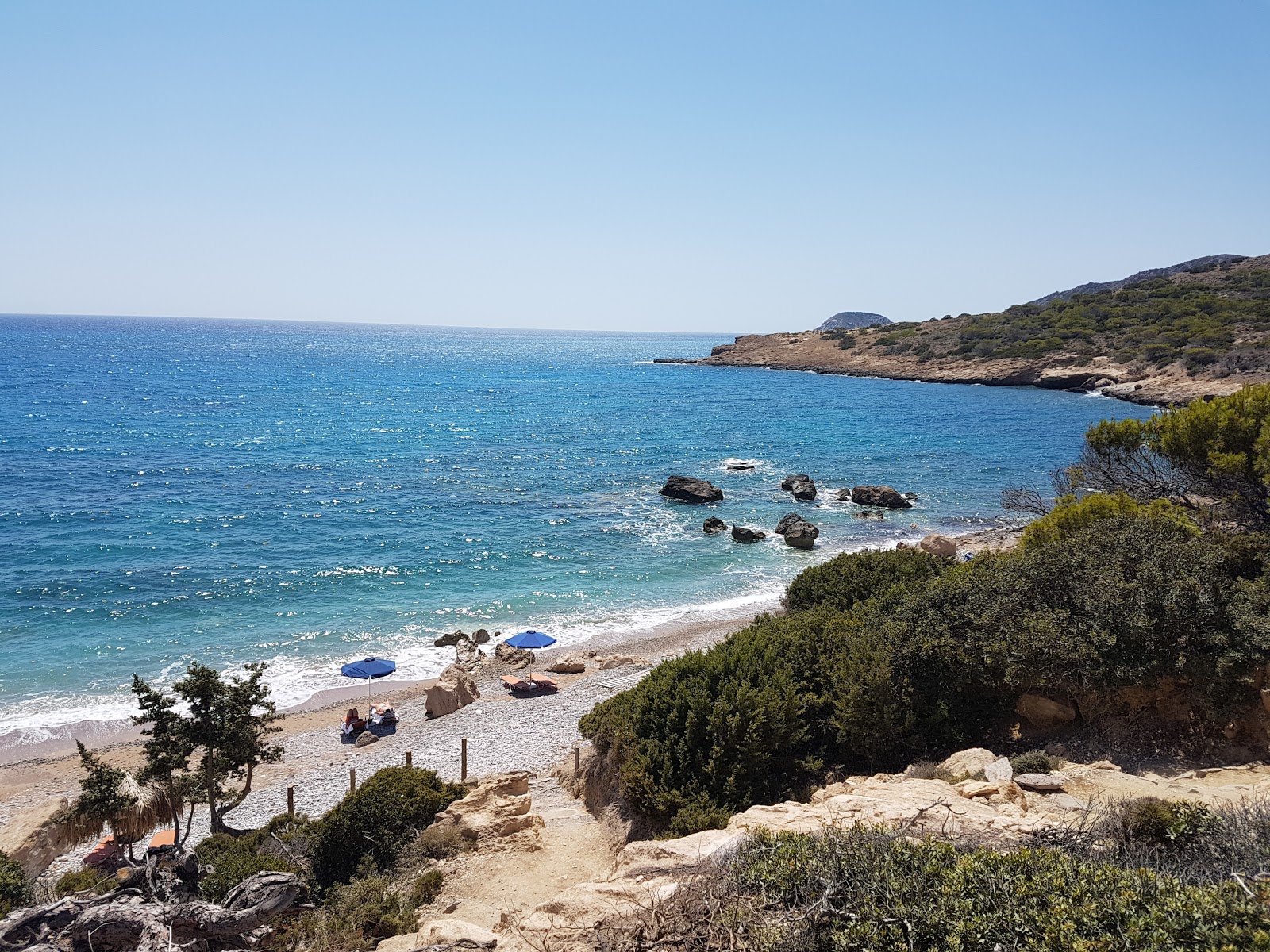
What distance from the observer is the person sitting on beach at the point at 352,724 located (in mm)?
20500

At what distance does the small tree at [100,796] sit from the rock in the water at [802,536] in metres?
28.6

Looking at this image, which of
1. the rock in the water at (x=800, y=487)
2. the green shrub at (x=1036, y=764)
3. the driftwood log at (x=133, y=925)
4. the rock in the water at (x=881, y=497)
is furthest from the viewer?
the rock in the water at (x=800, y=487)

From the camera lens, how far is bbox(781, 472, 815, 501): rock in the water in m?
45.6

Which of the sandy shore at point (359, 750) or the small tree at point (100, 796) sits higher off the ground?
the small tree at point (100, 796)

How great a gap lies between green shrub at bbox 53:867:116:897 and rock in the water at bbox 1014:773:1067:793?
13.0m

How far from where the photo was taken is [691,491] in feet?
146

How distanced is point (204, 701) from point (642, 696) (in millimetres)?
8599

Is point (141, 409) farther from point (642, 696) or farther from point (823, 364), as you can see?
point (823, 364)

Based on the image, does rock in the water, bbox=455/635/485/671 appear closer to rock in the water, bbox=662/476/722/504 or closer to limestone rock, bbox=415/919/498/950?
limestone rock, bbox=415/919/498/950

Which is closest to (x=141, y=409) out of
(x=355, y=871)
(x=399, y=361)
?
(x=355, y=871)

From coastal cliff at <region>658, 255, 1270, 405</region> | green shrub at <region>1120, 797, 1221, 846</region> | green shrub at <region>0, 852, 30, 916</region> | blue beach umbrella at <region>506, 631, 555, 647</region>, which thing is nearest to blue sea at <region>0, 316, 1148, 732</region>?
blue beach umbrella at <region>506, 631, 555, 647</region>

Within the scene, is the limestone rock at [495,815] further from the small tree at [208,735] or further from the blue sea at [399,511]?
the blue sea at [399,511]

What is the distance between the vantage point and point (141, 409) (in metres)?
70.8

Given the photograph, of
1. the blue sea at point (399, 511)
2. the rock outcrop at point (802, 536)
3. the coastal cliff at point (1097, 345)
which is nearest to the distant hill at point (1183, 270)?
the coastal cliff at point (1097, 345)
